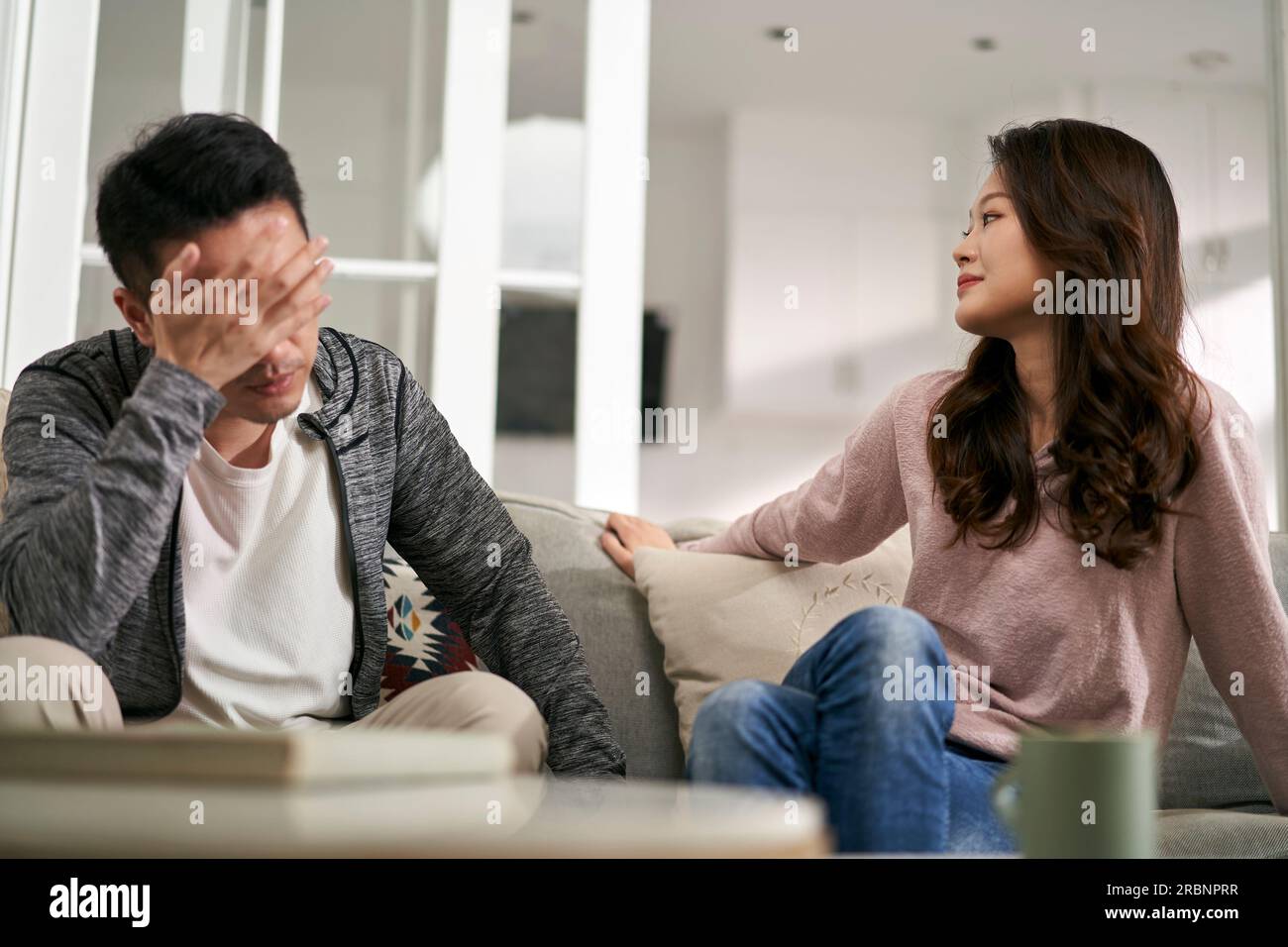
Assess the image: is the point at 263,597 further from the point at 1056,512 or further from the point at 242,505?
the point at 1056,512

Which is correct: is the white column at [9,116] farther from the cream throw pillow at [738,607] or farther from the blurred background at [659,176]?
the cream throw pillow at [738,607]

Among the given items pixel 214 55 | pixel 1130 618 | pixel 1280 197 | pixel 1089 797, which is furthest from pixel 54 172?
pixel 1280 197

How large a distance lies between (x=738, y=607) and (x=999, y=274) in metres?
0.52

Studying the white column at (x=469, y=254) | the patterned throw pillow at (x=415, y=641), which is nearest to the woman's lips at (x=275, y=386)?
the patterned throw pillow at (x=415, y=641)

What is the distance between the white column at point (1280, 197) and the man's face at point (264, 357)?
1967 mm

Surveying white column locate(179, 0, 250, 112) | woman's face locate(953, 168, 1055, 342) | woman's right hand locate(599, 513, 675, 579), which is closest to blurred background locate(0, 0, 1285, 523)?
white column locate(179, 0, 250, 112)

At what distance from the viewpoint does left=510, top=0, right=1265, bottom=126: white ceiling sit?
4527 millimetres

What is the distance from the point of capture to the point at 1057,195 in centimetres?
143

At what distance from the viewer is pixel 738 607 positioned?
1618 mm

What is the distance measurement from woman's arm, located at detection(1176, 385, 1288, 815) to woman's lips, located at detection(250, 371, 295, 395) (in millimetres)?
934

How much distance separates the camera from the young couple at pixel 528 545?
3.61 feet

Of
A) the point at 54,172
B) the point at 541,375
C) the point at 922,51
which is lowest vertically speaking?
the point at 54,172
